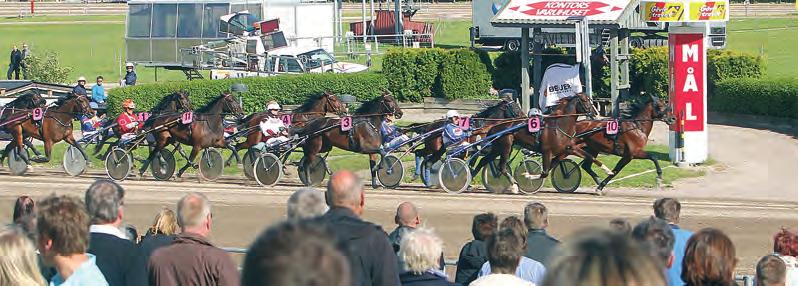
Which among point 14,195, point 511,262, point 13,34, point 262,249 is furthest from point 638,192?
point 13,34

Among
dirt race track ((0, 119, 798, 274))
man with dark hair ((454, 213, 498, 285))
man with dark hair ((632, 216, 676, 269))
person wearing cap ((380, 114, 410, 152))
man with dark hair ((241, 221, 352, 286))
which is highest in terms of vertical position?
person wearing cap ((380, 114, 410, 152))

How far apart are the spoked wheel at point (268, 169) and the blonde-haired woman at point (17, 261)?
15587 mm

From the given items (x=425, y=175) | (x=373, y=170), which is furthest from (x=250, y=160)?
(x=425, y=175)

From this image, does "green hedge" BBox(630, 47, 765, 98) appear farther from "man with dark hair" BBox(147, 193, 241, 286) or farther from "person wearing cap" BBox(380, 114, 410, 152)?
"man with dark hair" BBox(147, 193, 241, 286)

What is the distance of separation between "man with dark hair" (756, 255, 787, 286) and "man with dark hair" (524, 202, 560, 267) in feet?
4.45

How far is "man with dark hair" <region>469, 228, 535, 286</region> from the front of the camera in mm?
5797

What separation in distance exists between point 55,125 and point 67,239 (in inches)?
685

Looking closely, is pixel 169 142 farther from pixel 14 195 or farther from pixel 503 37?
pixel 503 37

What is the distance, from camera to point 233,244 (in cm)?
1517

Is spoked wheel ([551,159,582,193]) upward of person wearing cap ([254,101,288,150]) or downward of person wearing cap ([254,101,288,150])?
downward

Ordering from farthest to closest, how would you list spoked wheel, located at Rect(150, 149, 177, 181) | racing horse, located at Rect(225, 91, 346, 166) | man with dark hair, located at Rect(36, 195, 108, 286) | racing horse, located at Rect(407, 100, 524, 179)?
spoked wheel, located at Rect(150, 149, 177, 181)
racing horse, located at Rect(225, 91, 346, 166)
racing horse, located at Rect(407, 100, 524, 179)
man with dark hair, located at Rect(36, 195, 108, 286)

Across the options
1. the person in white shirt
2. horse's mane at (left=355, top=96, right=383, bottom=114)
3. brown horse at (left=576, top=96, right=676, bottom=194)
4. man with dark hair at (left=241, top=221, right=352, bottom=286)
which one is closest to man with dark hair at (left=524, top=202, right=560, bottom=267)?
man with dark hair at (left=241, top=221, right=352, bottom=286)

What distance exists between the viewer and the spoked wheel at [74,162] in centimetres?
2203

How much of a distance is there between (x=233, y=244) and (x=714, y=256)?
10.7 m
